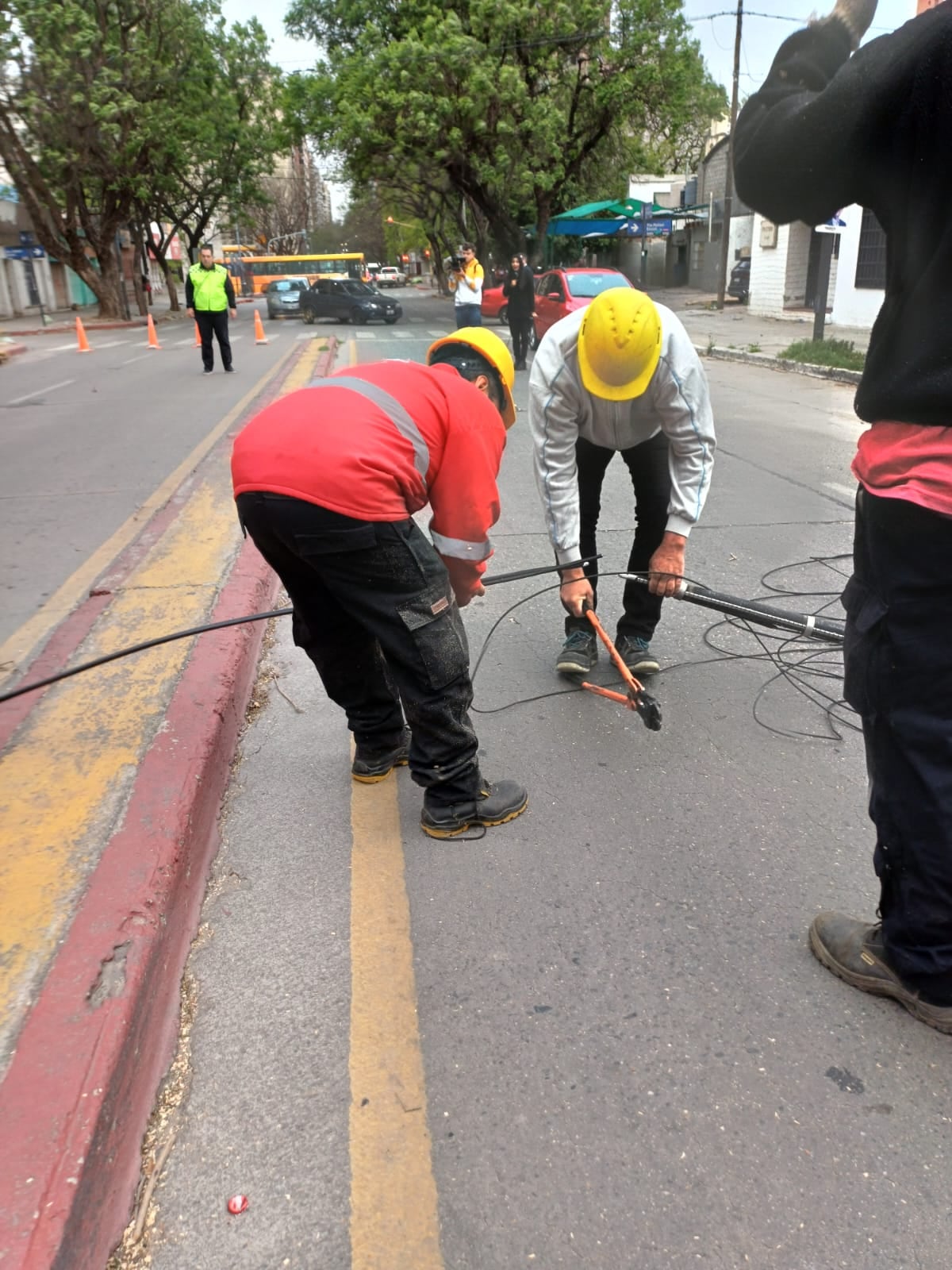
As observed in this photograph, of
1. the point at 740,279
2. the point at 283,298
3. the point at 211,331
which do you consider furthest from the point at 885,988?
the point at 283,298

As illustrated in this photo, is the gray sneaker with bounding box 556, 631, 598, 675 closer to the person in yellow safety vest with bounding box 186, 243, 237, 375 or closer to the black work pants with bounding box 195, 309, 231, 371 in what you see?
the person in yellow safety vest with bounding box 186, 243, 237, 375

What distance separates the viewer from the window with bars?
18.9 meters

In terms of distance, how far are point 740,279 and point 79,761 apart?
3411 centimetres

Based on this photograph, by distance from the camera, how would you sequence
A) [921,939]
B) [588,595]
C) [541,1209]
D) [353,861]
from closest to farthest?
1. [541,1209]
2. [921,939]
3. [353,861]
4. [588,595]

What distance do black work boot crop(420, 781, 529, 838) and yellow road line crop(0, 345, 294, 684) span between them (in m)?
2.12

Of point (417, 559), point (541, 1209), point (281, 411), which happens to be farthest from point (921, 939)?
point (281, 411)

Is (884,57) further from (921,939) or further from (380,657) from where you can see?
(380,657)

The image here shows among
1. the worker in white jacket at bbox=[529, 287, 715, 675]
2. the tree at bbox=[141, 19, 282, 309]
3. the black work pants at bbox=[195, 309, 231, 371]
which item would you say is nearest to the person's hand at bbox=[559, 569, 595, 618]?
the worker in white jacket at bbox=[529, 287, 715, 675]

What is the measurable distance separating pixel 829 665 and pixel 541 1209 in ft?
9.08

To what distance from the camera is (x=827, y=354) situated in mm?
14031

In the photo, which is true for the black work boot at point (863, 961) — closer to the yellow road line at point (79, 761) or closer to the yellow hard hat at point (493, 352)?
the yellow hard hat at point (493, 352)

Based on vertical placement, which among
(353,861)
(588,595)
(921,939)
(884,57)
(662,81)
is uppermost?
(662,81)

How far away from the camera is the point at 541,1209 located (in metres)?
1.67

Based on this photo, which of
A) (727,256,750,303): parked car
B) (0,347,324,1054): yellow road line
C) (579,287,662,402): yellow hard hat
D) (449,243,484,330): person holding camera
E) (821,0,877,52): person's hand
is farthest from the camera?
(727,256,750,303): parked car
